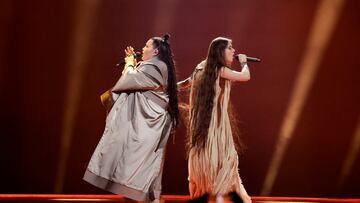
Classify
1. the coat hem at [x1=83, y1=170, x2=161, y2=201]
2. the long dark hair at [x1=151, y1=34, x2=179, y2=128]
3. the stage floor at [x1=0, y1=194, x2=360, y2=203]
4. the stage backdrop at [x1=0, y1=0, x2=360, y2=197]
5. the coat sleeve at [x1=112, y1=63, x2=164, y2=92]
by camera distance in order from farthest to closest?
the stage backdrop at [x1=0, y1=0, x2=360, y2=197], the stage floor at [x1=0, y1=194, x2=360, y2=203], the long dark hair at [x1=151, y1=34, x2=179, y2=128], the coat sleeve at [x1=112, y1=63, x2=164, y2=92], the coat hem at [x1=83, y1=170, x2=161, y2=201]

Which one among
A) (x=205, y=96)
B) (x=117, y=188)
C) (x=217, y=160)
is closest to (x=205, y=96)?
(x=205, y=96)

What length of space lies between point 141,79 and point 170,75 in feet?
0.60

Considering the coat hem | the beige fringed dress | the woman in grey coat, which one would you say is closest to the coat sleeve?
the woman in grey coat

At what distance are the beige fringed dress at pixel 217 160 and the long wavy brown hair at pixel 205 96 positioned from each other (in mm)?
26

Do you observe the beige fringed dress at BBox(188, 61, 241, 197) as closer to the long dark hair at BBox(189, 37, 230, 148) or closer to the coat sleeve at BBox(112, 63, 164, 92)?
the long dark hair at BBox(189, 37, 230, 148)

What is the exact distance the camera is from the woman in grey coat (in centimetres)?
225

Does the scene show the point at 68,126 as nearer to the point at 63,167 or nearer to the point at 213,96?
the point at 63,167

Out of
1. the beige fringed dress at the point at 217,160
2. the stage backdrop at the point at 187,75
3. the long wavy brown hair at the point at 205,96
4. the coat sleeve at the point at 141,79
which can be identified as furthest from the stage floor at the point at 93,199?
the coat sleeve at the point at 141,79

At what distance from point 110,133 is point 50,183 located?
1.29 metres

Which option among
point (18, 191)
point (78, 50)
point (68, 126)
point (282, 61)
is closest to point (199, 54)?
point (282, 61)

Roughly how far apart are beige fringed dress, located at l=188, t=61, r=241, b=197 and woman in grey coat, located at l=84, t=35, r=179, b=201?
0.19 meters

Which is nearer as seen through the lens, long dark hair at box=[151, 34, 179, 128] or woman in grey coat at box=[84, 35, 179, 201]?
woman in grey coat at box=[84, 35, 179, 201]

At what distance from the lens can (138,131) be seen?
2.31 m

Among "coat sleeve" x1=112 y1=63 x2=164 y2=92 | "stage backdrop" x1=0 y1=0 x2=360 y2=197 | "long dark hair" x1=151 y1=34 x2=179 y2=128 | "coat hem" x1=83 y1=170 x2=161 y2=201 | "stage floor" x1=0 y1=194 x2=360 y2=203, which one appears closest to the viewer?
"coat hem" x1=83 y1=170 x2=161 y2=201
